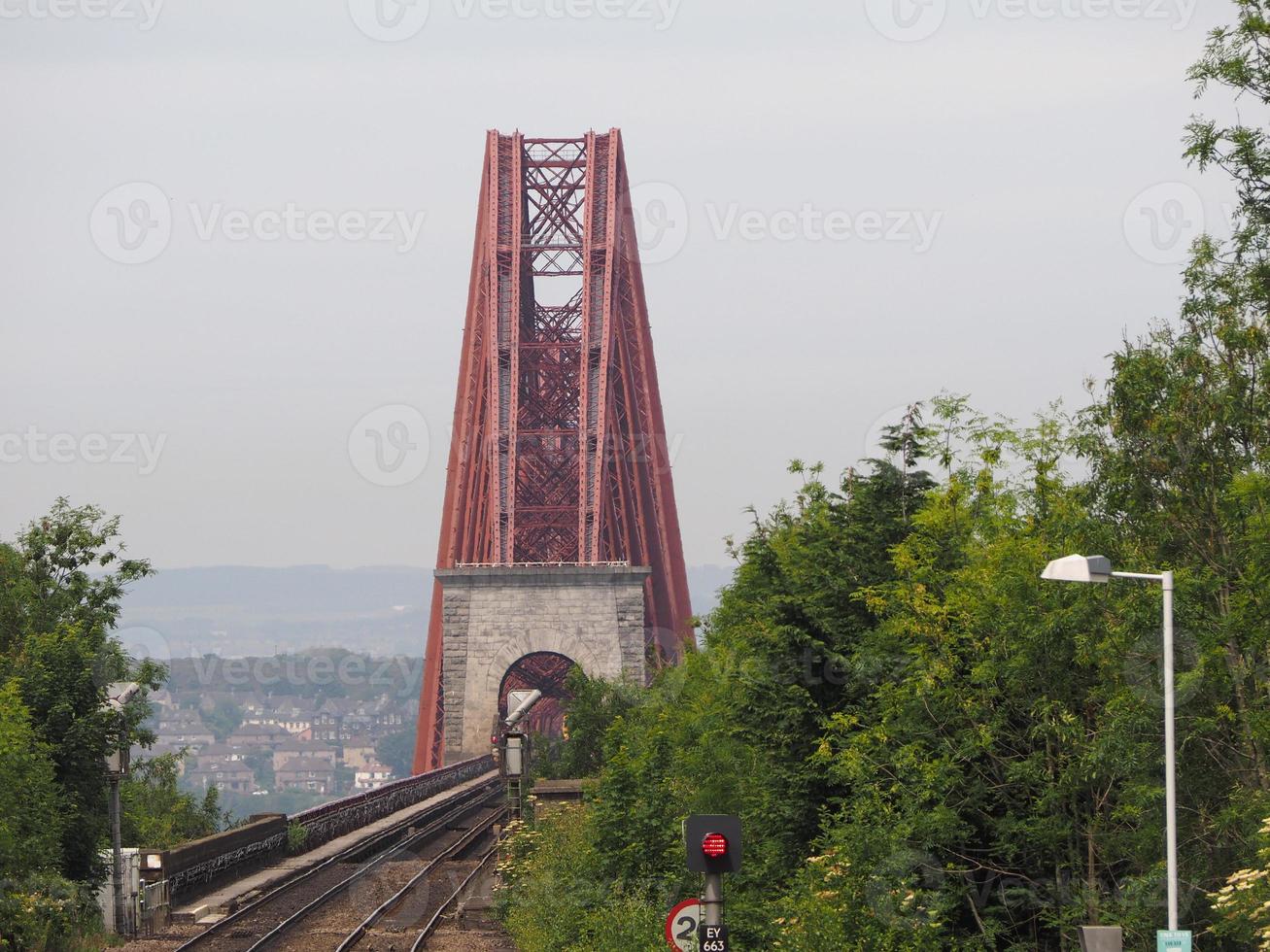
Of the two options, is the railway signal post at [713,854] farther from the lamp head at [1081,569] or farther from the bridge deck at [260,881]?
the bridge deck at [260,881]

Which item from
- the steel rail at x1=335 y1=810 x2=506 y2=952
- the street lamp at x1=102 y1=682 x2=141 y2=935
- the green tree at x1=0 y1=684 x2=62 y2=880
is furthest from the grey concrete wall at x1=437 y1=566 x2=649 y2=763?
the green tree at x1=0 y1=684 x2=62 y2=880

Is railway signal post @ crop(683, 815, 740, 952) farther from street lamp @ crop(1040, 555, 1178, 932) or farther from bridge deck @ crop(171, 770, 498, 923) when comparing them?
bridge deck @ crop(171, 770, 498, 923)

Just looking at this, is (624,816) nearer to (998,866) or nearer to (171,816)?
(998,866)

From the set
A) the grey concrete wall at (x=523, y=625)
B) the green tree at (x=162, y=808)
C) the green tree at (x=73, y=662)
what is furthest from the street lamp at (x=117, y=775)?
the grey concrete wall at (x=523, y=625)

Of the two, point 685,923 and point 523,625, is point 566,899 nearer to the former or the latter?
point 685,923

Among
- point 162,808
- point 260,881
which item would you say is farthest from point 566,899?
point 162,808

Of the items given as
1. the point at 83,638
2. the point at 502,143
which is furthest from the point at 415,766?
the point at 83,638
